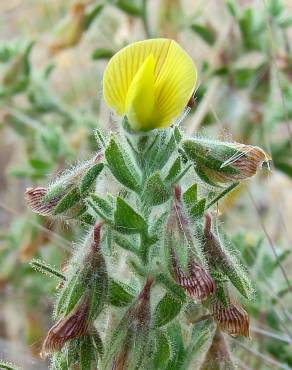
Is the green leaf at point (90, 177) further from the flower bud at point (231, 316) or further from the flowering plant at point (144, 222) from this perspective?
the flower bud at point (231, 316)

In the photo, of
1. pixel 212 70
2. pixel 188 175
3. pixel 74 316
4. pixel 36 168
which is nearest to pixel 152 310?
pixel 74 316

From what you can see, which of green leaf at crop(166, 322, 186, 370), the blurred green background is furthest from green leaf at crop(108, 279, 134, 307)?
the blurred green background

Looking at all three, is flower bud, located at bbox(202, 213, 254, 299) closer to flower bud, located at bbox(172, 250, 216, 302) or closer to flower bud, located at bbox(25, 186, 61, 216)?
flower bud, located at bbox(172, 250, 216, 302)

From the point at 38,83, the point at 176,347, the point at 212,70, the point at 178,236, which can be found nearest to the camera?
the point at 178,236

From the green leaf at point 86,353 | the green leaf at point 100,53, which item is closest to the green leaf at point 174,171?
the green leaf at point 86,353

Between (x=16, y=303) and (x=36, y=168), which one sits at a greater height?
(x=36, y=168)

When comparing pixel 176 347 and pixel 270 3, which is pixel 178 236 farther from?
pixel 270 3
